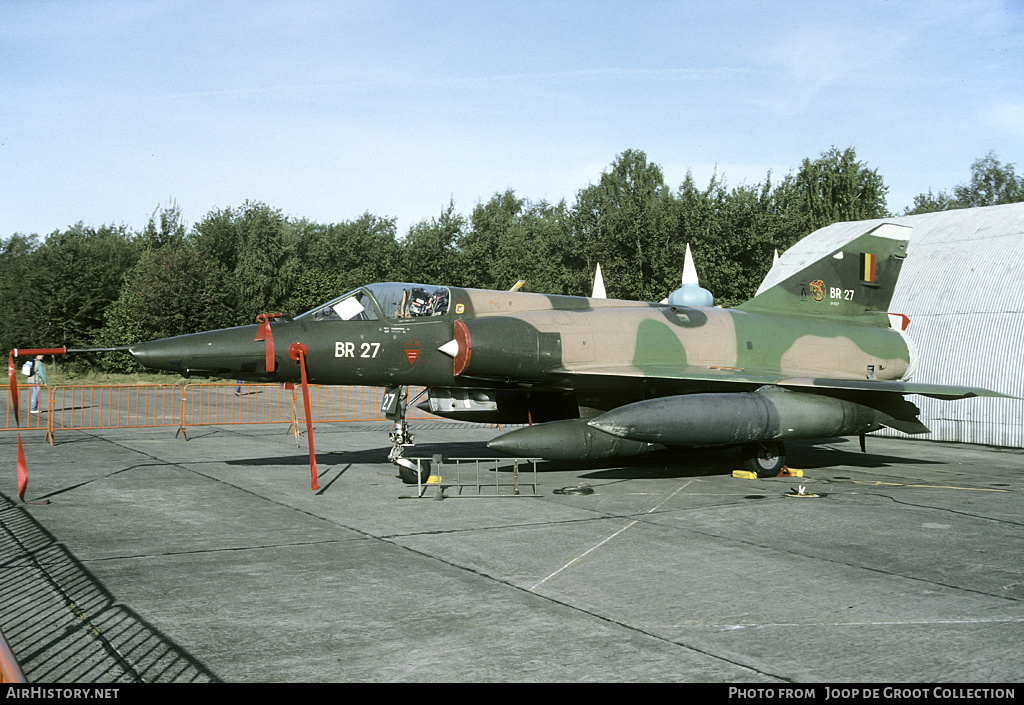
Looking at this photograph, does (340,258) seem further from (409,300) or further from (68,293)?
(409,300)

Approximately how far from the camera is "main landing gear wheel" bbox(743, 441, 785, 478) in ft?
40.7

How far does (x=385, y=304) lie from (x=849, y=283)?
8.79 meters

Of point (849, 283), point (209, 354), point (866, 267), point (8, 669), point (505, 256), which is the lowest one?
point (8, 669)

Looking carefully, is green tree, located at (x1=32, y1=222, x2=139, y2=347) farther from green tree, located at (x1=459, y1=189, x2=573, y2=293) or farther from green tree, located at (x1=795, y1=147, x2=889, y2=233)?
green tree, located at (x1=795, y1=147, x2=889, y2=233)

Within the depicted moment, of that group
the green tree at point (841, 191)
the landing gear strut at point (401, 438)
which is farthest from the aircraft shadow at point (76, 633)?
the green tree at point (841, 191)

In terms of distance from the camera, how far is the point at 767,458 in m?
12.5

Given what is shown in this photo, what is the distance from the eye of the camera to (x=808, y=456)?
15336mm

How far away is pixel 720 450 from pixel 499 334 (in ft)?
21.1

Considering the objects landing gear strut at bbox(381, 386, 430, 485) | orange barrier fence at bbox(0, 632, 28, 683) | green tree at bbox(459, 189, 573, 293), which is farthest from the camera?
green tree at bbox(459, 189, 573, 293)

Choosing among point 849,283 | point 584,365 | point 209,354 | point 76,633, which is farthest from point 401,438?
point 849,283

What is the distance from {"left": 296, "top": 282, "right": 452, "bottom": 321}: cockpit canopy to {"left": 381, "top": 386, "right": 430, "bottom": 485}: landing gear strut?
1103mm

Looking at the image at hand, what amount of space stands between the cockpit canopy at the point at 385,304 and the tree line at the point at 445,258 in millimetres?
26493

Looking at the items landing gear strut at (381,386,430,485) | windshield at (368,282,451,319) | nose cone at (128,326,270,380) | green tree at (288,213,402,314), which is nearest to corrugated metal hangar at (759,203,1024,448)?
windshield at (368,282,451,319)
